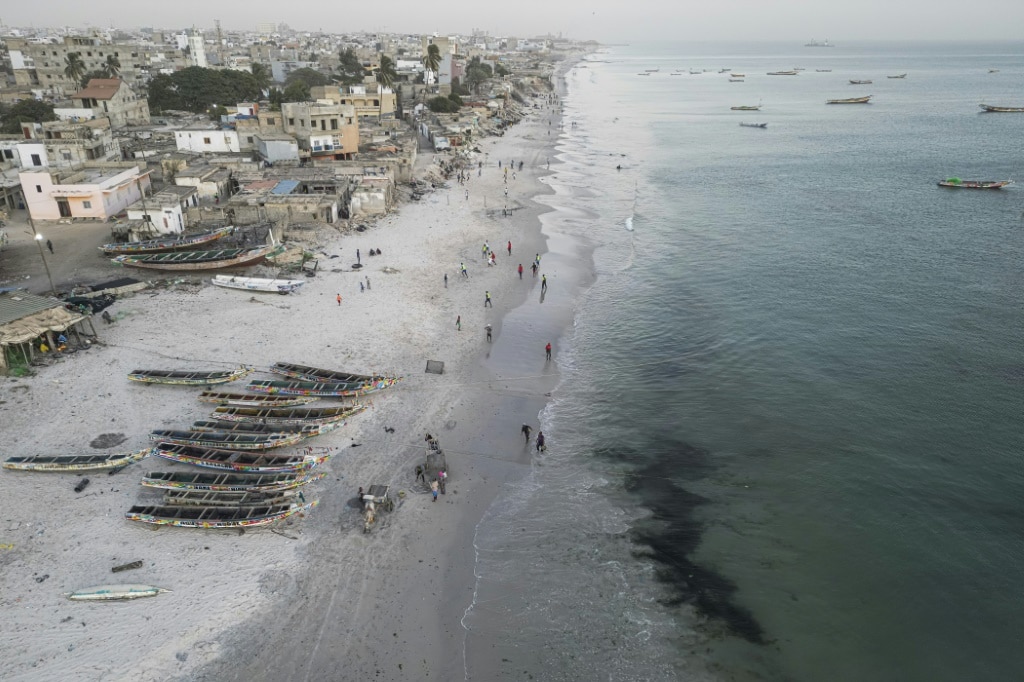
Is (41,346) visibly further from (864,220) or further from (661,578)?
(864,220)

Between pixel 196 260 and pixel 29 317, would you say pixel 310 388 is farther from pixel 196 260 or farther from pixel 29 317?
pixel 196 260

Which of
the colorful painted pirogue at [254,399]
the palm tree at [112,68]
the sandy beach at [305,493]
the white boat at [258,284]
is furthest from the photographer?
the palm tree at [112,68]

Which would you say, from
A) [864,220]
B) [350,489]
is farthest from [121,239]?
[864,220]

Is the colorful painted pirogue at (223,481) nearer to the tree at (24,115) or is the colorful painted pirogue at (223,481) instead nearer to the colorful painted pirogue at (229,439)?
the colorful painted pirogue at (229,439)

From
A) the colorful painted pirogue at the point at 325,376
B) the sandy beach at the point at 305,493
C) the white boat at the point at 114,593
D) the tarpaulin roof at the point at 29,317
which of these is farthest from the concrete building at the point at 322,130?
the white boat at the point at 114,593

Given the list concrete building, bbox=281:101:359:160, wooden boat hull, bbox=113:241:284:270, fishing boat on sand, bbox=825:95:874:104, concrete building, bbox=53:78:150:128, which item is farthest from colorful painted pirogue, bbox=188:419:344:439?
fishing boat on sand, bbox=825:95:874:104

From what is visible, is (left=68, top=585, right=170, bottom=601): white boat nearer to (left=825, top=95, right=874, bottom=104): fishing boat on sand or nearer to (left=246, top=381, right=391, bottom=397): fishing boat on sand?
(left=246, top=381, right=391, bottom=397): fishing boat on sand
